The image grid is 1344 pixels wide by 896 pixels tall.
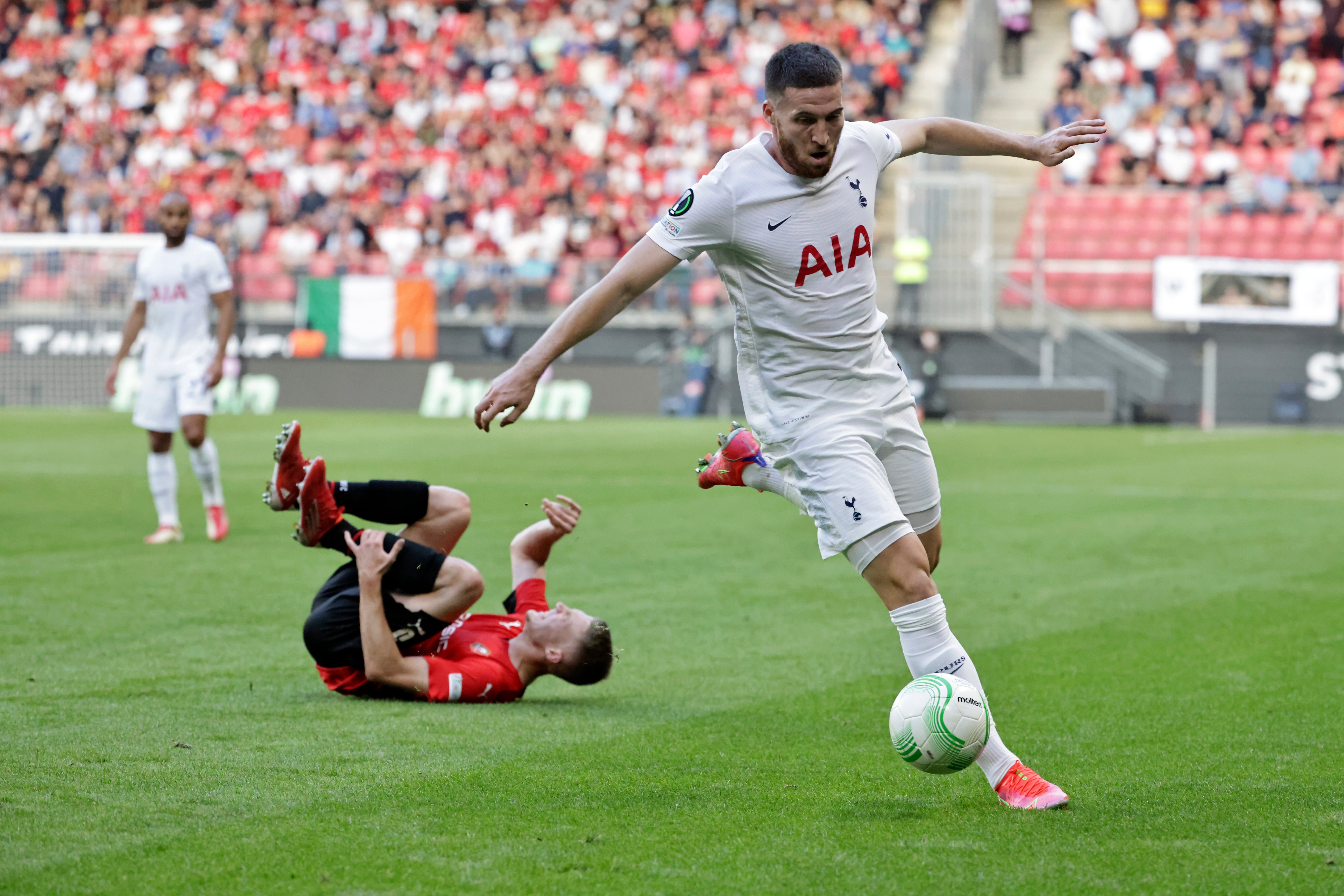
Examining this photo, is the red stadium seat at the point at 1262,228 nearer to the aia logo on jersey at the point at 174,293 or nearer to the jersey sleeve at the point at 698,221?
the aia logo on jersey at the point at 174,293

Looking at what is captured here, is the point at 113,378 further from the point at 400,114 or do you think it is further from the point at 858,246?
the point at 400,114

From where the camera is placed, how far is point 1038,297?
25.3m

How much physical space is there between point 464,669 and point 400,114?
27311 mm

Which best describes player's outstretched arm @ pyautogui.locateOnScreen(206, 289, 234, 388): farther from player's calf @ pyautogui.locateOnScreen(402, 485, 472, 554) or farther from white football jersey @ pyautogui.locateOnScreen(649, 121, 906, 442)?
white football jersey @ pyautogui.locateOnScreen(649, 121, 906, 442)

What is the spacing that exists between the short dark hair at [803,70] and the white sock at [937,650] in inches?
61.3

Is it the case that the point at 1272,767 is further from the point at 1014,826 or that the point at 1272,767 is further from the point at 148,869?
the point at 148,869

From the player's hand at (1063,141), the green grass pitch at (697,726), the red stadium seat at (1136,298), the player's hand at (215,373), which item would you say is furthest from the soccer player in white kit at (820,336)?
the red stadium seat at (1136,298)

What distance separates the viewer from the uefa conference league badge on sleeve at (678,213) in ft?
15.0

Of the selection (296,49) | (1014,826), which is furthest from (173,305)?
(296,49)

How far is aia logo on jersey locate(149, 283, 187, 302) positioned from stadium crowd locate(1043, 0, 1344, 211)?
19.2 metres

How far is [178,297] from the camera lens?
11.3 m

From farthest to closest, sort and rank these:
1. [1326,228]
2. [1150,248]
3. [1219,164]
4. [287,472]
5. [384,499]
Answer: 1. [1219,164]
2. [1150,248]
3. [1326,228]
4. [384,499]
5. [287,472]

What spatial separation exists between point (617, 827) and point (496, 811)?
37cm

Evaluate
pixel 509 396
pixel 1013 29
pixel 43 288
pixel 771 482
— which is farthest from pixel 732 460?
pixel 1013 29
